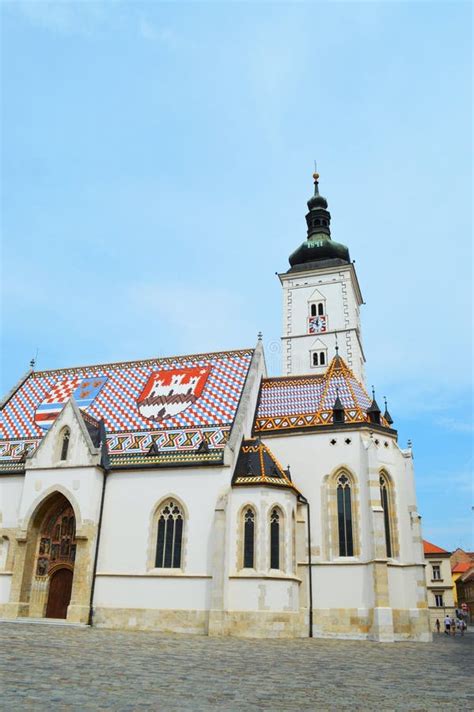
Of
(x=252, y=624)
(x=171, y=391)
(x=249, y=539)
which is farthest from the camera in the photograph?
(x=171, y=391)

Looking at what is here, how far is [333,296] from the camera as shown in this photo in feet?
149

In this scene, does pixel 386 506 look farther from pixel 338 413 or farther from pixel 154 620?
pixel 154 620

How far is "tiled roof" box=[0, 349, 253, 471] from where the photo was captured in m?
25.3

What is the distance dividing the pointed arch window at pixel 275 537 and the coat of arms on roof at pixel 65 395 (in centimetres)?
1190

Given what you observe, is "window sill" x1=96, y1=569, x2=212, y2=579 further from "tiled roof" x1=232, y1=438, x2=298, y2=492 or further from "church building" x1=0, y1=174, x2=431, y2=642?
"tiled roof" x1=232, y1=438, x2=298, y2=492

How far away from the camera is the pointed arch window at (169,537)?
23.0 metres

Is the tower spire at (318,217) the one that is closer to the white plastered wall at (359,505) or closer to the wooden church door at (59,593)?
the white plastered wall at (359,505)

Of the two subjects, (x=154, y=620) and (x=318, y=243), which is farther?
(x=318, y=243)

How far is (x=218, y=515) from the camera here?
2216 centimetres

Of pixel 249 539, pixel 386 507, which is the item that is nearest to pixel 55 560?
pixel 249 539

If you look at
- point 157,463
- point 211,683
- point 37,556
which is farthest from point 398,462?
Result: point 211,683

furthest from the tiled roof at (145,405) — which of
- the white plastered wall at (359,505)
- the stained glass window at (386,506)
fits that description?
the stained glass window at (386,506)

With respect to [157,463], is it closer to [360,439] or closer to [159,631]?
[159,631]

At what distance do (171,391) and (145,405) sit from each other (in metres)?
1.51
